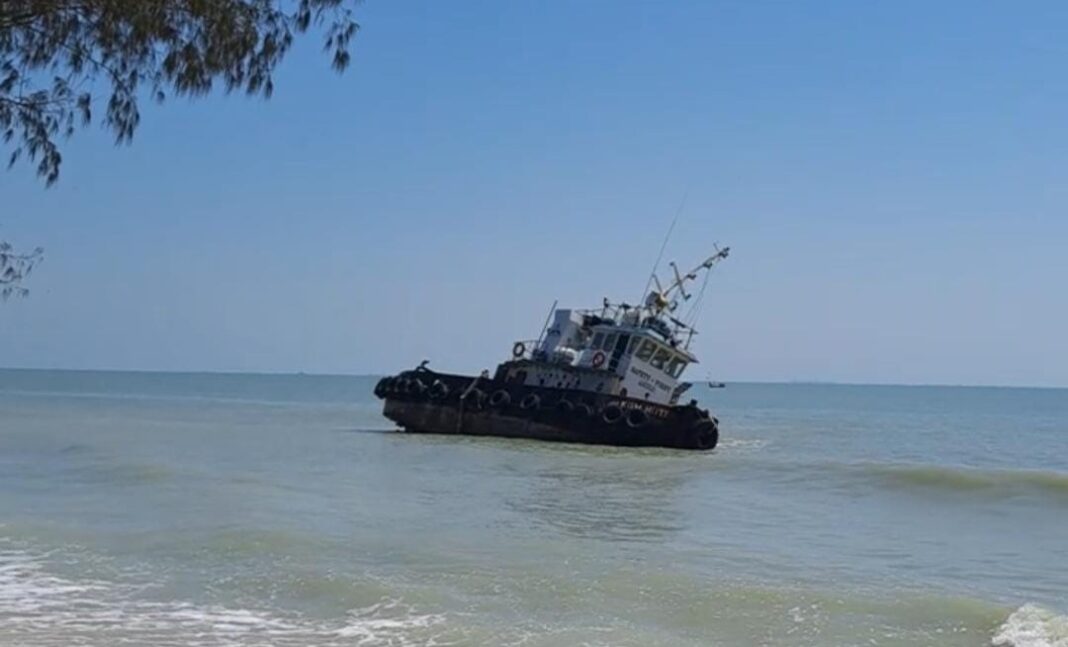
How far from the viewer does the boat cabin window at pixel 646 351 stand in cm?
3506

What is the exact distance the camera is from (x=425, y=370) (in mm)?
39188

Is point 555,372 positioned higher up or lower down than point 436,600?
higher up

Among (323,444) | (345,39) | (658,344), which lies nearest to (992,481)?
(658,344)

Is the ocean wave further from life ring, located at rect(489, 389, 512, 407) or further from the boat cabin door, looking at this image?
life ring, located at rect(489, 389, 512, 407)

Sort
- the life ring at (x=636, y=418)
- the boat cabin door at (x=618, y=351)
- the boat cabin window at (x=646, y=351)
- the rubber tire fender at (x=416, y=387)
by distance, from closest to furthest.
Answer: the life ring at (x=636, y=418), the boat cabin door at (x=618, y=351), the boat cabin window at (x=646, y=351), the rubber tire fender at (x=416, y=387)

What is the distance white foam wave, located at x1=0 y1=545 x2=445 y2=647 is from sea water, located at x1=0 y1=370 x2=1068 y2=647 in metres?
0.04

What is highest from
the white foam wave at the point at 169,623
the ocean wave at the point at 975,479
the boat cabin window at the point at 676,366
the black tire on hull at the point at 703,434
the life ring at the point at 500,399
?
the boat cabin window at the point at 676,366

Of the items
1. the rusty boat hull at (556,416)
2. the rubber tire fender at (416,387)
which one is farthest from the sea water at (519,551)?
the rubber tire fender at (416,387)

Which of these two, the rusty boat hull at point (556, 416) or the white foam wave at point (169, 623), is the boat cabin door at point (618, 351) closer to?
the rusty boat hull at point (556, 416)

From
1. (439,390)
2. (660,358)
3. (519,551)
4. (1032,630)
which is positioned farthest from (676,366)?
(1032,630)

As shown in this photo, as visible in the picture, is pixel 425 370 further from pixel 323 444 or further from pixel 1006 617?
pixel 1006 617

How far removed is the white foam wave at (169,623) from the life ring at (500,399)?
24.7m

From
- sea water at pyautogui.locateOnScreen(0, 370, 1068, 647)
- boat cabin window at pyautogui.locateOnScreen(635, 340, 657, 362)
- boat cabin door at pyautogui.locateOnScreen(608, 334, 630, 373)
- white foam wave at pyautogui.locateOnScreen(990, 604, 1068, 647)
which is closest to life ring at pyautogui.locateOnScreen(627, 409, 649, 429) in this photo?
boat cabin door at pyautogui.locateOnScreen(608, 334, 630, 373)

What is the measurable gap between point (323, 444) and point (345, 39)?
33.4 metres
